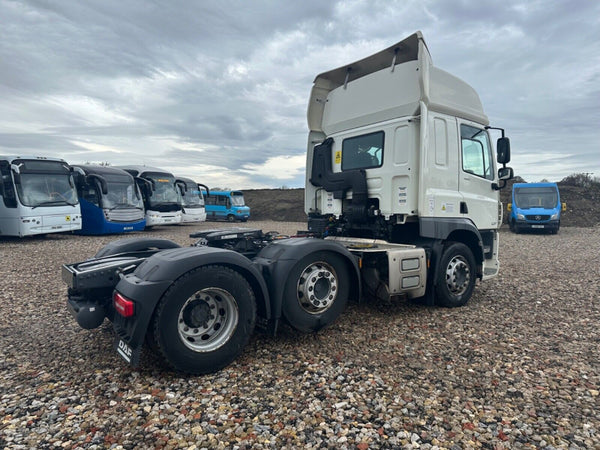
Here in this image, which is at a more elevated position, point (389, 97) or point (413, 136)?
point (389, 97)

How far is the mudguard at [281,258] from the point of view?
382 centimetres

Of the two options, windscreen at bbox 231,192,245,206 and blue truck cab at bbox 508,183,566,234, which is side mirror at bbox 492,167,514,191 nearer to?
blue truck cab at bbox 508,183,566,234

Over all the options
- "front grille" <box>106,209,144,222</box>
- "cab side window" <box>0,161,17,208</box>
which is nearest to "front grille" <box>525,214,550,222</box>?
"front grille" <box>106,209,144,222</box>

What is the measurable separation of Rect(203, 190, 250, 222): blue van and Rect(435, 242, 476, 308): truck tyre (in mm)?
25249

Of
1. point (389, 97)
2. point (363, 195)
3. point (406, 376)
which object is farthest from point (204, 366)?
point (389, 97)

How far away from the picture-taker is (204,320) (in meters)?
3.46

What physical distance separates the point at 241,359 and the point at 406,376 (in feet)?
5.26

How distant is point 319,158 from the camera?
657 centimetres

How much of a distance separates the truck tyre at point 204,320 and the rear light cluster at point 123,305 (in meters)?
0.20

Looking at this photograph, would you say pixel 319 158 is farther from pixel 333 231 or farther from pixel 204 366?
pixel 204 366

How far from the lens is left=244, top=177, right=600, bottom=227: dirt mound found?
90.5 feet

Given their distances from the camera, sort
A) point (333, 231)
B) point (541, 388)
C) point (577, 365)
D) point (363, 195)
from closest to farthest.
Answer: point (541, 388) < point (577, 365) < point (363, 195) < point (333, 231)

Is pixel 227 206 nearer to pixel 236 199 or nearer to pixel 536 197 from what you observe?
pixel 236 199

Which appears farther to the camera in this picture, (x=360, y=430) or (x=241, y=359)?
(x=241, y=359)
